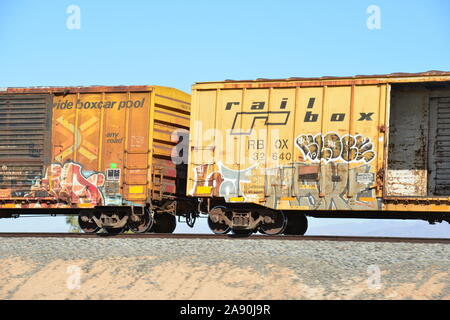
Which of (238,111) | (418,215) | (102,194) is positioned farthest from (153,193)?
(418,215)

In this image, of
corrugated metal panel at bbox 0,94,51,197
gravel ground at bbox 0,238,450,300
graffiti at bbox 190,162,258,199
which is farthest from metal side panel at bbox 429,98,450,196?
corrugated metal panel at bbox 0,94,51,197

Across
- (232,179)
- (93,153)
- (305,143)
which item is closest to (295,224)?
(232,179)

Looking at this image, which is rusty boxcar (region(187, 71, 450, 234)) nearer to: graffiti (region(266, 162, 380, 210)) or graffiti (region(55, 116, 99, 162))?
graffiti (region(266, 162, 380, 210))

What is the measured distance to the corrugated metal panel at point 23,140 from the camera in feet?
59.8

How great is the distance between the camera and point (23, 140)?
1838 cm

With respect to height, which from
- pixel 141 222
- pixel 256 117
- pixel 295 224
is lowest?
pixel 141 222

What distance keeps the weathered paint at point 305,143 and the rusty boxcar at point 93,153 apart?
1.36 metres

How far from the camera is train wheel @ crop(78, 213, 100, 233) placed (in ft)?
59.9

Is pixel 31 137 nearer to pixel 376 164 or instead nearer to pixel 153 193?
pixel 153 193

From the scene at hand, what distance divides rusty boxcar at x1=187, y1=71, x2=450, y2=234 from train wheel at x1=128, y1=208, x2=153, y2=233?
1673 millimetres

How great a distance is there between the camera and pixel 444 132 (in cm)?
1642

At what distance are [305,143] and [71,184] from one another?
6.49 metres

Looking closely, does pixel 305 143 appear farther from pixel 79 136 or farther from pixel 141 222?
pixel 79 136
